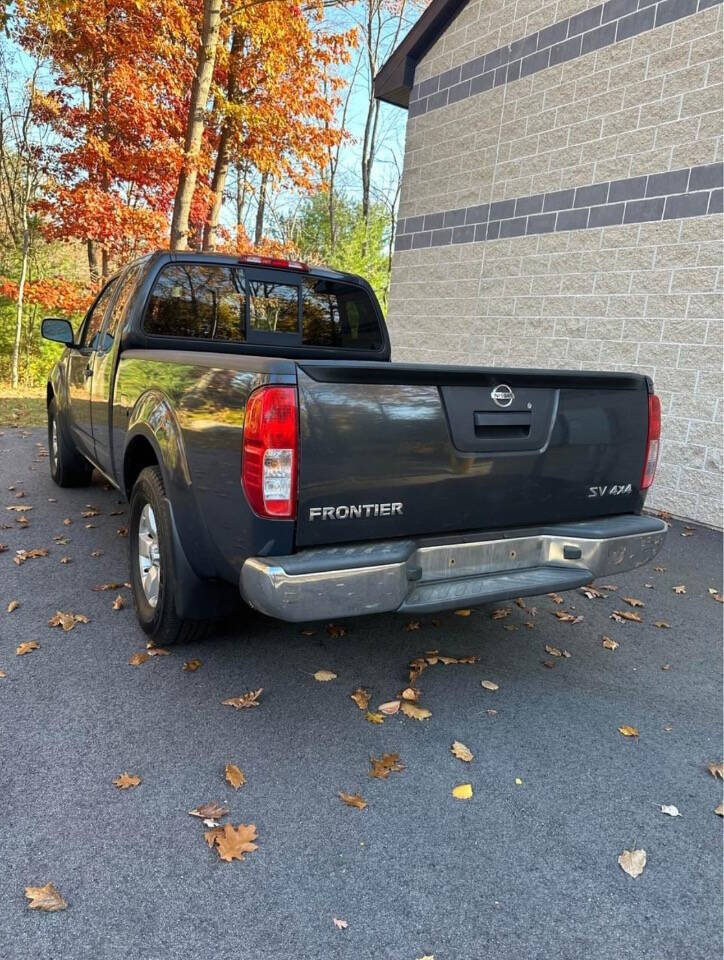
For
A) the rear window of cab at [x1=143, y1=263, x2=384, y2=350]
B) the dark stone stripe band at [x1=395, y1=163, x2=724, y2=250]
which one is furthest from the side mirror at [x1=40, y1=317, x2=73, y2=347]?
the dark stone stripe band at [x1=395, y1=163, x2=724, y2=250]

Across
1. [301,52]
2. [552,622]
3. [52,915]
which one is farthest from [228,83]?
[52,915]

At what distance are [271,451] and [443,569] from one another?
3.00 ft

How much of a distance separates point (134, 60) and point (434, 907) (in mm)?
15268

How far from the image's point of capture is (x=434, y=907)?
198 centimetres

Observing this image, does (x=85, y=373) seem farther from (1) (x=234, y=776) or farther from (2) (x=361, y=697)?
(1) (x=234, y=776)

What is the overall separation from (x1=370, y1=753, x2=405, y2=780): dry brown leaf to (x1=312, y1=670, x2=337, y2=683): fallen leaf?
0.62 metres

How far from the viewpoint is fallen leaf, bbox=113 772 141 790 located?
238cm

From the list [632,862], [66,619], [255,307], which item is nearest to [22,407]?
[255,307]

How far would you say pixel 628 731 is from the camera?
3004 millimetres

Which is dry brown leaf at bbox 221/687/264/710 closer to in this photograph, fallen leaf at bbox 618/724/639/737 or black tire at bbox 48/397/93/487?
fallen leaf at bbox 618/724/639/737

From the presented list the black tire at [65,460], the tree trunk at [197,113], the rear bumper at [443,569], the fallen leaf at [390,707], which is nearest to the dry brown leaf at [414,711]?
the fallen leaf at [390,707]

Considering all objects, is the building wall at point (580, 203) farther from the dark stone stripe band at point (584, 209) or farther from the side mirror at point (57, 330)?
the side mirror at point (57, 330)

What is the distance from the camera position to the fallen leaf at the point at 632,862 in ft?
7.14

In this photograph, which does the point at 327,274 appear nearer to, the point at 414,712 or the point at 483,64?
the point at 414,712
